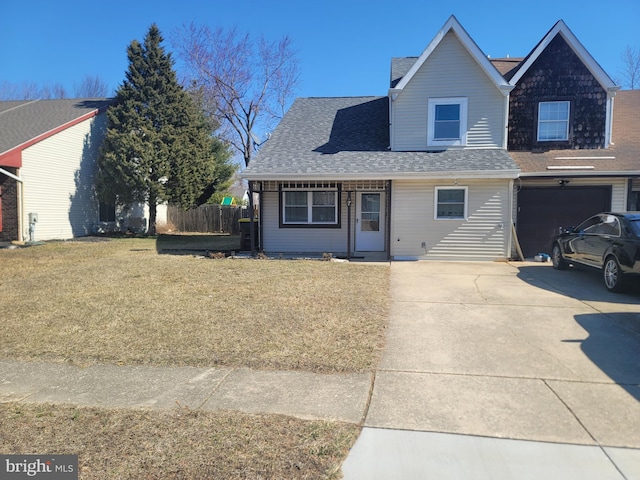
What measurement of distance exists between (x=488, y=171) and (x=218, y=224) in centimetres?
1883

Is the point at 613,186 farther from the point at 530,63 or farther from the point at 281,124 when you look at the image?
the point at 281,124

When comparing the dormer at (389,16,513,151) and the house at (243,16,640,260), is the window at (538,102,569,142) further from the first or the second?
the dormer at (389,16,513,151)

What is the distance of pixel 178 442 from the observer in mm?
3037

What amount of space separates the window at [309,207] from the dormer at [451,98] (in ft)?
10.6

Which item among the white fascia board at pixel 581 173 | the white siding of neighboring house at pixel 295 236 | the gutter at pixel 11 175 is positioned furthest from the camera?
the gutter at pixel 11 175

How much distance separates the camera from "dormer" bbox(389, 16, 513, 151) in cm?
1296

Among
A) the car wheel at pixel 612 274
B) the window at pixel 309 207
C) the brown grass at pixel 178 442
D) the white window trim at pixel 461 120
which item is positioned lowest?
the brown grass at pixel 178 442

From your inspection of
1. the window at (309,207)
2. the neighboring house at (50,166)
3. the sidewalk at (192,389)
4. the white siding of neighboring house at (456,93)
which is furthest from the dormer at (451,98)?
the neighboring house at (50,166)

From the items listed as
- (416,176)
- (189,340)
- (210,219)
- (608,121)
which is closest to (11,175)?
(210,219)

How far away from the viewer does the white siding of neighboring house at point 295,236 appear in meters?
14.0

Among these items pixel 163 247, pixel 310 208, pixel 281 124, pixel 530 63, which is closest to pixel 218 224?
pixel 163 247

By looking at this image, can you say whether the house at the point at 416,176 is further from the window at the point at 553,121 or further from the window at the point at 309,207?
the window at the point at 553,121

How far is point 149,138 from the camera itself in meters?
19.1

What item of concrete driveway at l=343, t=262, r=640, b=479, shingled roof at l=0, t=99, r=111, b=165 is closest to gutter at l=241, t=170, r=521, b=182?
concrete driveway at l=343, t=262, r=640, b=479
